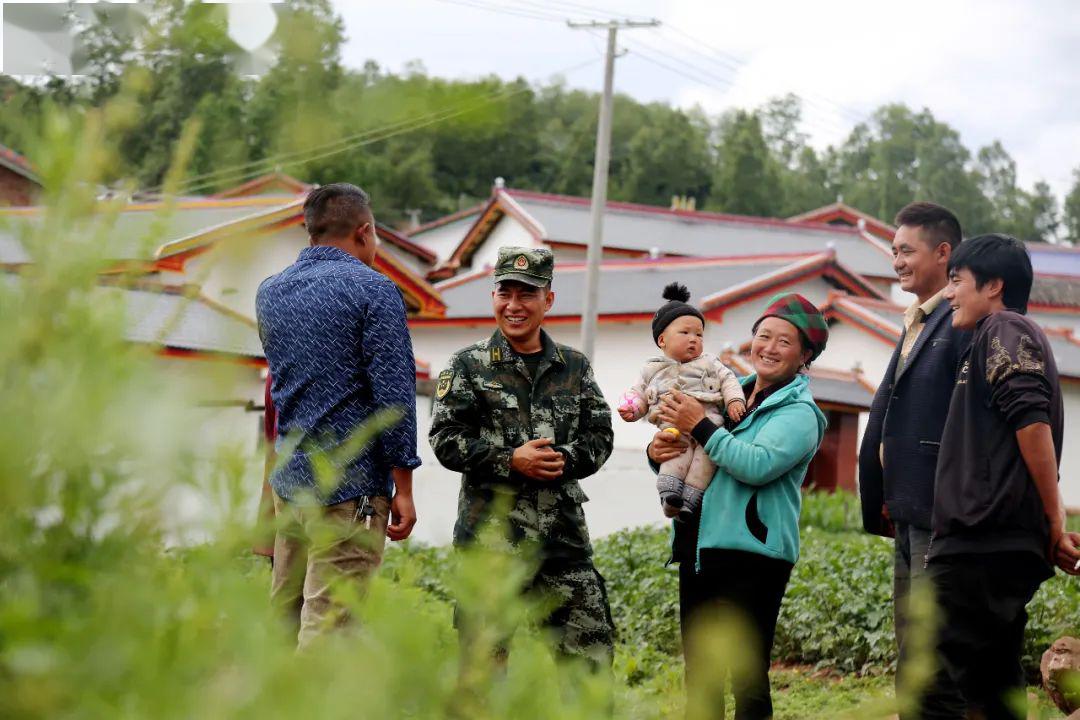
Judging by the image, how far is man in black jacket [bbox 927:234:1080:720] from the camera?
12.7 ft

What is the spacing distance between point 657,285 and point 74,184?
86.6 ft

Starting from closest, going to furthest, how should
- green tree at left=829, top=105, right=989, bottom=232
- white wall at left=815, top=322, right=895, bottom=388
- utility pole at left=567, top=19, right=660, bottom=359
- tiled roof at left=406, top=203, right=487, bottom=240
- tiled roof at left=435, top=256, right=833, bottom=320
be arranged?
utility pole at left=567, top=19, right=660, bottom=359, white wall at left=815, top=322, right=895, bottom=388, tiled roof at left=435, top=256, right=833, bottom=320, tiled roof at left=406, top=203, right=487, bottom=240, green tree at left=829, top=105, right=989, bottom=232

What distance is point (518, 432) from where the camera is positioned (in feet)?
14.7

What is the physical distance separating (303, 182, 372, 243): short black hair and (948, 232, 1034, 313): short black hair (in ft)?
6.62

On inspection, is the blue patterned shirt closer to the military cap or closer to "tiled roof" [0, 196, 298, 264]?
the military cap

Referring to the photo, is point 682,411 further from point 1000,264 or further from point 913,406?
point 1000,264


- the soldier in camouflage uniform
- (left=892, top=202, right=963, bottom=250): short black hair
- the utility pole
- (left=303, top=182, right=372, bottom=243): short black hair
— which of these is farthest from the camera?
the utility pole

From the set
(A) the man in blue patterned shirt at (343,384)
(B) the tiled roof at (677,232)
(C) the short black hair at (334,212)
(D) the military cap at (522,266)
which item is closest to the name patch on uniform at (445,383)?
(A) the man in blue patterned shirt at (343,384)

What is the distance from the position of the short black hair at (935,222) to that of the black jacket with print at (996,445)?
2.12ft

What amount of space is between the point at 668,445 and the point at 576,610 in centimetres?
69

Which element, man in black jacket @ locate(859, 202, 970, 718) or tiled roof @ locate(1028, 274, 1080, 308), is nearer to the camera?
man in black jacket @ locate(859, 202, 970, 718)

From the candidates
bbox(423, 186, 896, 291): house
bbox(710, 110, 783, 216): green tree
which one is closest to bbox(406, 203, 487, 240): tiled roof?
bbox(423, 186, 896, 291): house

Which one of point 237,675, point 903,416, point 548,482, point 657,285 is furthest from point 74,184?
point 657,285

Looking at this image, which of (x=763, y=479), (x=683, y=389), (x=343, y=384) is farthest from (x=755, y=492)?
(x=343, y=384)
